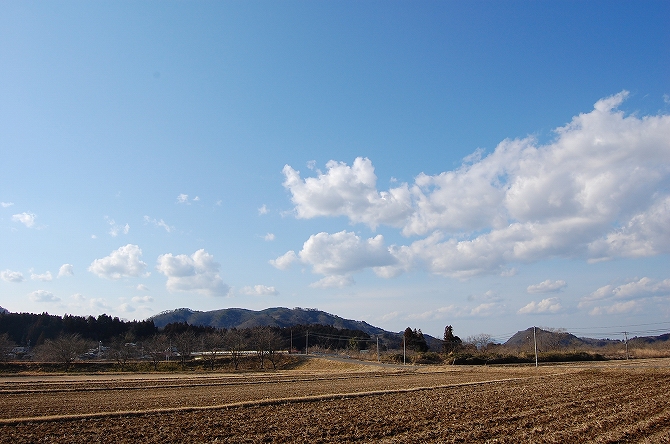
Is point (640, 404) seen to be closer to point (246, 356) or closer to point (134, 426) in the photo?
point (134, 426)

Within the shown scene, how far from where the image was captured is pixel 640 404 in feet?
71.8

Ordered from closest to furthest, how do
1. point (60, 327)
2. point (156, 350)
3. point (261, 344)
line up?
point (156, 350)
point (261, 344)
point (60, 327)

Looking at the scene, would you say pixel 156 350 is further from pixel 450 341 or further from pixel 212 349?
pixel 450 341

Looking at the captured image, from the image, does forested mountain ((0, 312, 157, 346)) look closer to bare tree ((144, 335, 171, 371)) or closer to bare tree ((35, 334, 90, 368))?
bare tree ((144, 335, 171, 371))

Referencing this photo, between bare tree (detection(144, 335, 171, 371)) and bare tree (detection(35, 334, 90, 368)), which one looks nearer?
bare tree (detection(35, 334, 90, 368))

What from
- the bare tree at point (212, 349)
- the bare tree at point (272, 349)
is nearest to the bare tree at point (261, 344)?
the bare tree at point (272, 349)

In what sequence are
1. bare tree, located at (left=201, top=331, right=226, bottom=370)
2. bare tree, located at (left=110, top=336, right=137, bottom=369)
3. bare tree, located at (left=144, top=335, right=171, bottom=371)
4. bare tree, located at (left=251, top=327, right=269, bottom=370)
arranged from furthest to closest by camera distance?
bare tree, located at (left=251, top=327, right=269, bottom=370), bare tree, located at (left=201, top=331, right=226, bottom=370), bare tree, located at (left=144, top=335, right=171, bottom=371), bare tree, located at (left=110, top=336, right=137, bottom=369)

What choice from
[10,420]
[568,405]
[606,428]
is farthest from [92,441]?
[568,405]

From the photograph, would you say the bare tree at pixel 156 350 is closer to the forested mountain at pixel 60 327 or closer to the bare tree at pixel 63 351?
the bare tree at pixel 63 351

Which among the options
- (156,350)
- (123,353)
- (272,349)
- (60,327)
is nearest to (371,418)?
(272,349)

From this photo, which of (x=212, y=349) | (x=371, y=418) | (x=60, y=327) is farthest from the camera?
(x=60, y=327)

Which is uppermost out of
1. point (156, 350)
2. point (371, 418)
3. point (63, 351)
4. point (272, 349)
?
point (371, 418)

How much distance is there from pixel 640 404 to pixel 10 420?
2983 centimetres

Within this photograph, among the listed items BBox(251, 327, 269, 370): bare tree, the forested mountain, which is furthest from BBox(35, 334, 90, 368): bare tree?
the forested mountain
